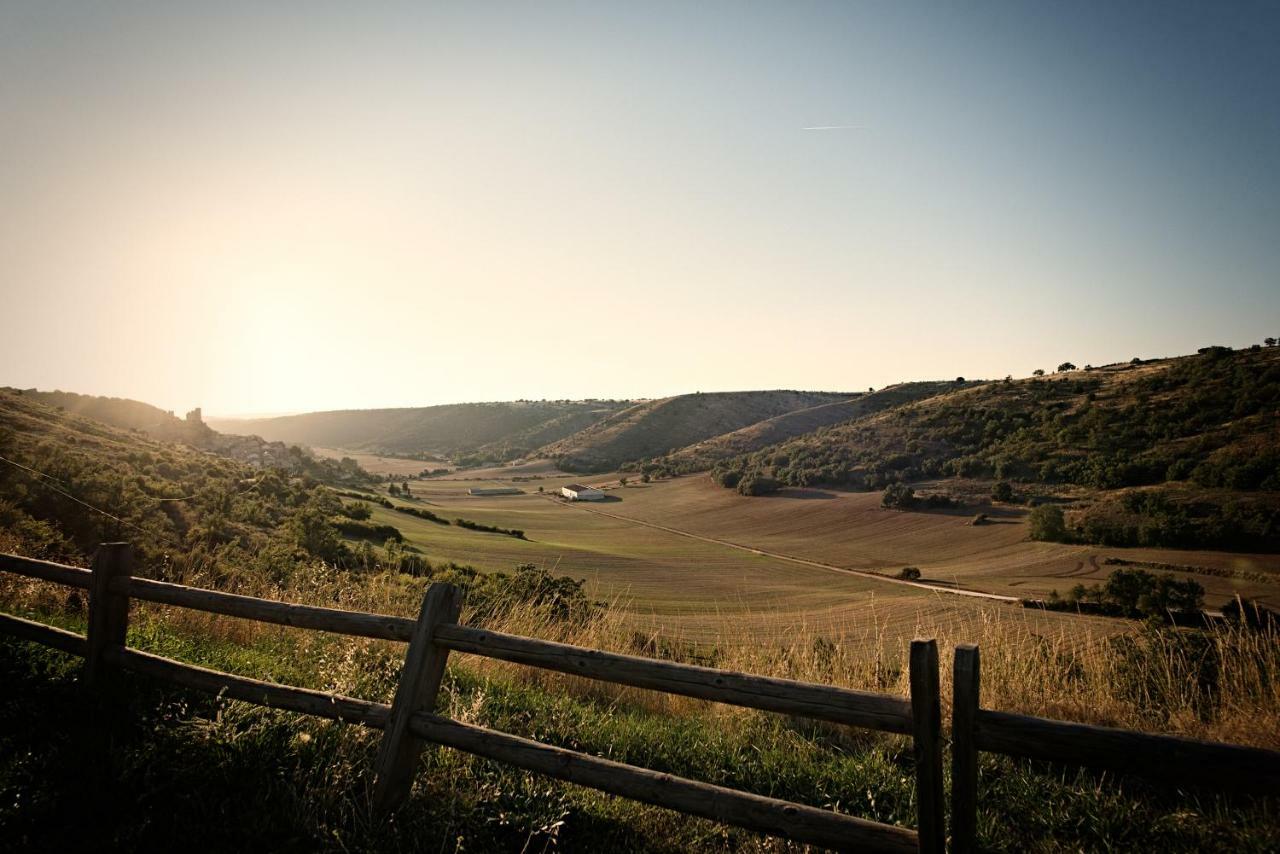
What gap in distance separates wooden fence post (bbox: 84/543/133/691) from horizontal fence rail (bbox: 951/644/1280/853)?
19.9 feet

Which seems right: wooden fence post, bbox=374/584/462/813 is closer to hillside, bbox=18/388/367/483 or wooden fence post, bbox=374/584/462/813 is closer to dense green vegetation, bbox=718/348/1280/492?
hillside, bbox=18/388/367/483

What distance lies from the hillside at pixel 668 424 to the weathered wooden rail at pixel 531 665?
122 meters

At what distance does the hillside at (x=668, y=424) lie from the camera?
136 metres

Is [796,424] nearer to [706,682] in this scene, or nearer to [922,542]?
[922,542]

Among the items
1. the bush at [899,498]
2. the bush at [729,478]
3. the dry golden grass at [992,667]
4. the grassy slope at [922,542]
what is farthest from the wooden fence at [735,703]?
the bush at [729,478]

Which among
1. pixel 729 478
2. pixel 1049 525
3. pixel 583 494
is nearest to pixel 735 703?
pixel 1049 525

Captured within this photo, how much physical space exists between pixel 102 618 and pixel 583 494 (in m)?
88.1

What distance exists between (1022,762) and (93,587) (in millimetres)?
7432

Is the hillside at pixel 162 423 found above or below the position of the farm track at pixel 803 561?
above

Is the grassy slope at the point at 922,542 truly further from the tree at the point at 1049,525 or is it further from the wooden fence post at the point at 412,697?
the wooden fence post at the point at 412,697

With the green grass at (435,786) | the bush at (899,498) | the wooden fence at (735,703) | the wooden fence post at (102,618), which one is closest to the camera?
the wooden fence at (735,703)

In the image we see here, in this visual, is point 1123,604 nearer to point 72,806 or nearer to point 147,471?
point 72,806

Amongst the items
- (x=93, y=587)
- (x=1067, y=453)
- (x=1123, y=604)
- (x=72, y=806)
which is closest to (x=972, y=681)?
(x=72, y=806)

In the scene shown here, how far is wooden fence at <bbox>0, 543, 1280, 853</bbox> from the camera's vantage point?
2.91 metres
